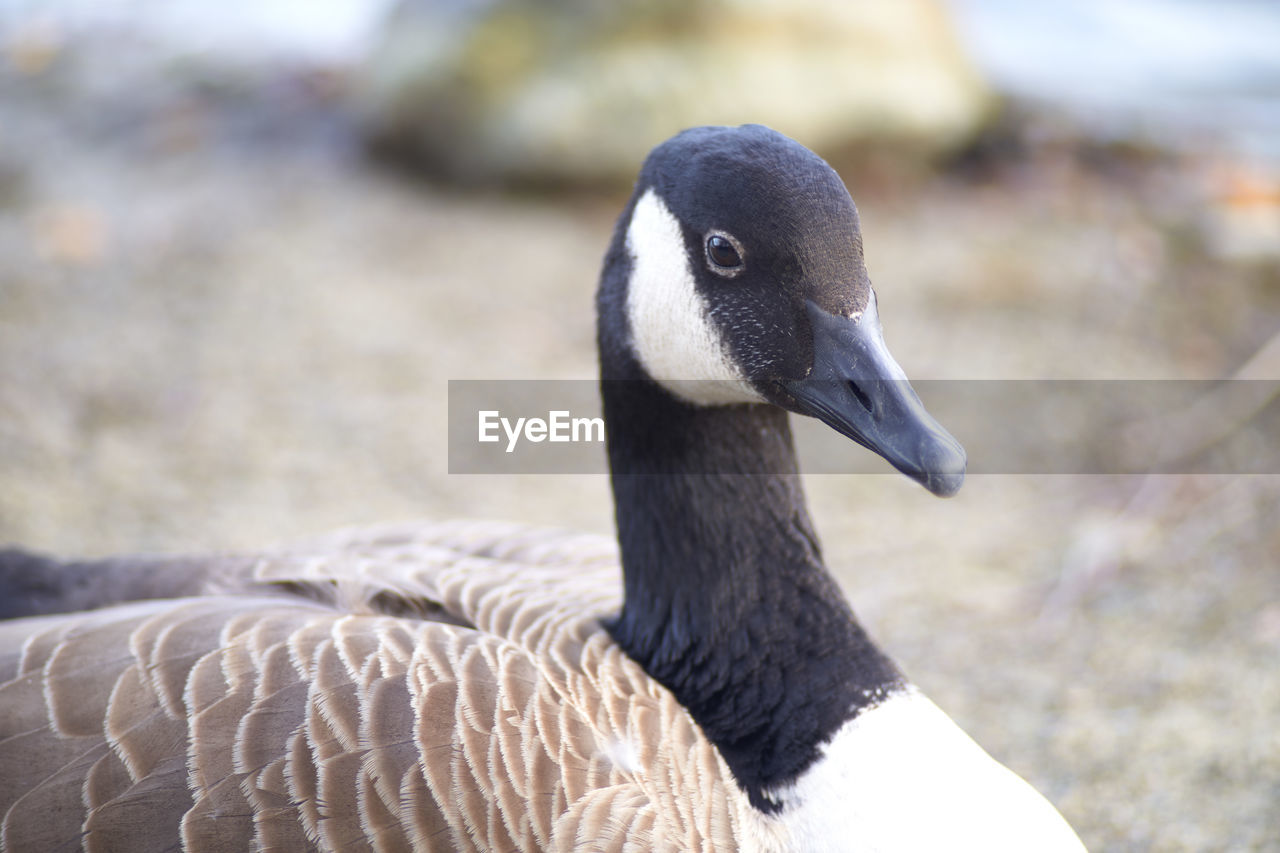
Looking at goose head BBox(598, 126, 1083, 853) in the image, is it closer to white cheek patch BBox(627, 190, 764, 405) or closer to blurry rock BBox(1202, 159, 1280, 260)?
white cheek patch BBox(627, 190, 764, 405)

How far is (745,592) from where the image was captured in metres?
2.38

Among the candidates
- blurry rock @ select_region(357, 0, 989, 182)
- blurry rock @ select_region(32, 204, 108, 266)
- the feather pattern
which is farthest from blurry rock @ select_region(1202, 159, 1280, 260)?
blurry rock @ select_region(32, 204, 108, 266)

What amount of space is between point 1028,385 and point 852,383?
367cm

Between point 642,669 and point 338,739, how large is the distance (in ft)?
2.28

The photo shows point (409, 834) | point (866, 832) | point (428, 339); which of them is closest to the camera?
point (409, 834)

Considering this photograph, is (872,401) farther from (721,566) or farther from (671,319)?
(721,566)

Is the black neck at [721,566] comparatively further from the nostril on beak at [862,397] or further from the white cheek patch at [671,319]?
the nostril on beak at [862,397]

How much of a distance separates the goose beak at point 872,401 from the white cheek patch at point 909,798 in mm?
603

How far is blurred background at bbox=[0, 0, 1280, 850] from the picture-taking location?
148 inches

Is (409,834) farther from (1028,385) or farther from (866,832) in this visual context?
(1028,385)

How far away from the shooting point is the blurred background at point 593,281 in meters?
3.76

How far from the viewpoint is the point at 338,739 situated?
1.95 meters

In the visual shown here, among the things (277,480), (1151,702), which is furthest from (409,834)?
(277,480)

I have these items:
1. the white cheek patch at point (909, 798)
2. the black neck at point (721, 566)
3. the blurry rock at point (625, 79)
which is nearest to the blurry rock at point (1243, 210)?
the blurry rock at point (625, 79)
